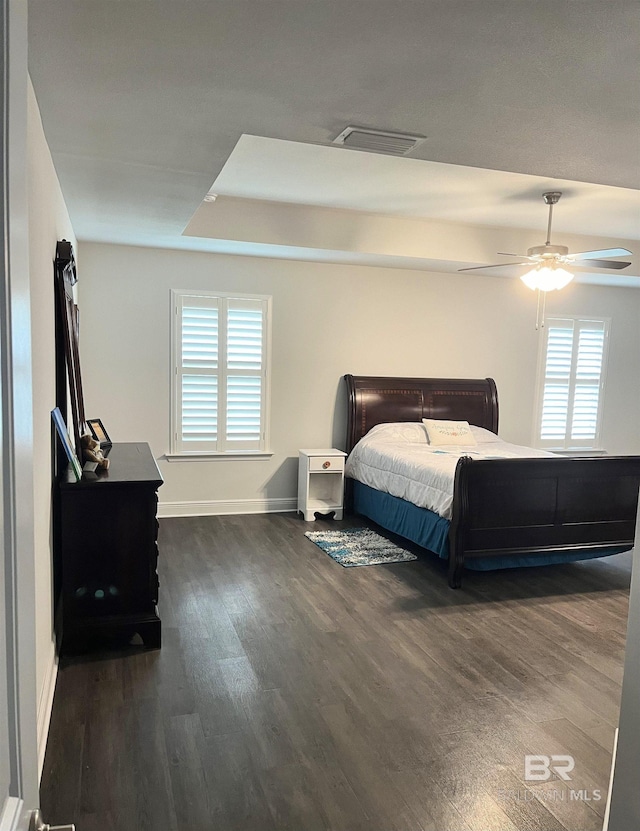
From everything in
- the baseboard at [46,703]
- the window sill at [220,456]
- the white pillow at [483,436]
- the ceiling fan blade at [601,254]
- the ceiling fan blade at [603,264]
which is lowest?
the baseboard at [46,703]

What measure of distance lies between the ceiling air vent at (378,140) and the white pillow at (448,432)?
3.58 meters

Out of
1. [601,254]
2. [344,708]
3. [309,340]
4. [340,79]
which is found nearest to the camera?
[340,79]

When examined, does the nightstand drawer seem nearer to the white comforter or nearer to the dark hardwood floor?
the white comforter

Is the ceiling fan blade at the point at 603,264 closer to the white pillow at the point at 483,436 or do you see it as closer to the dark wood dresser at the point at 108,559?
the white pillow at the point at 483,436

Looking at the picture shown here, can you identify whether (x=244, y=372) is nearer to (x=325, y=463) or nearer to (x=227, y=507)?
(x=325, y=463)

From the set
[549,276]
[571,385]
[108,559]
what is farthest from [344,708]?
[571,385]

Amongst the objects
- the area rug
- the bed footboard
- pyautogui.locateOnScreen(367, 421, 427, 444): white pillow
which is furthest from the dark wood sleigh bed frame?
pyautogui.locateOnScreen(367, 421, 427, 444): white pillow

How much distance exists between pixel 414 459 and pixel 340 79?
3.49 m

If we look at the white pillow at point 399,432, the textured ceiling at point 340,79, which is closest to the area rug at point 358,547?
the white pillow at point 399,432

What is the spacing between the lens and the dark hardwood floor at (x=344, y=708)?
6.98 feet

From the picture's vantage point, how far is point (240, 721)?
261 cm

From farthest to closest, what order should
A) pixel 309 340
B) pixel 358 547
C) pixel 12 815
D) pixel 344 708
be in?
pixel 309 340 → pixel 358 547 → pixel 344 708 → pixel 12 815

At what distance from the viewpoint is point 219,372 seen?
5.82 metres

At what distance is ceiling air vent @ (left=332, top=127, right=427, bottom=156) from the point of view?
2.50 metres
